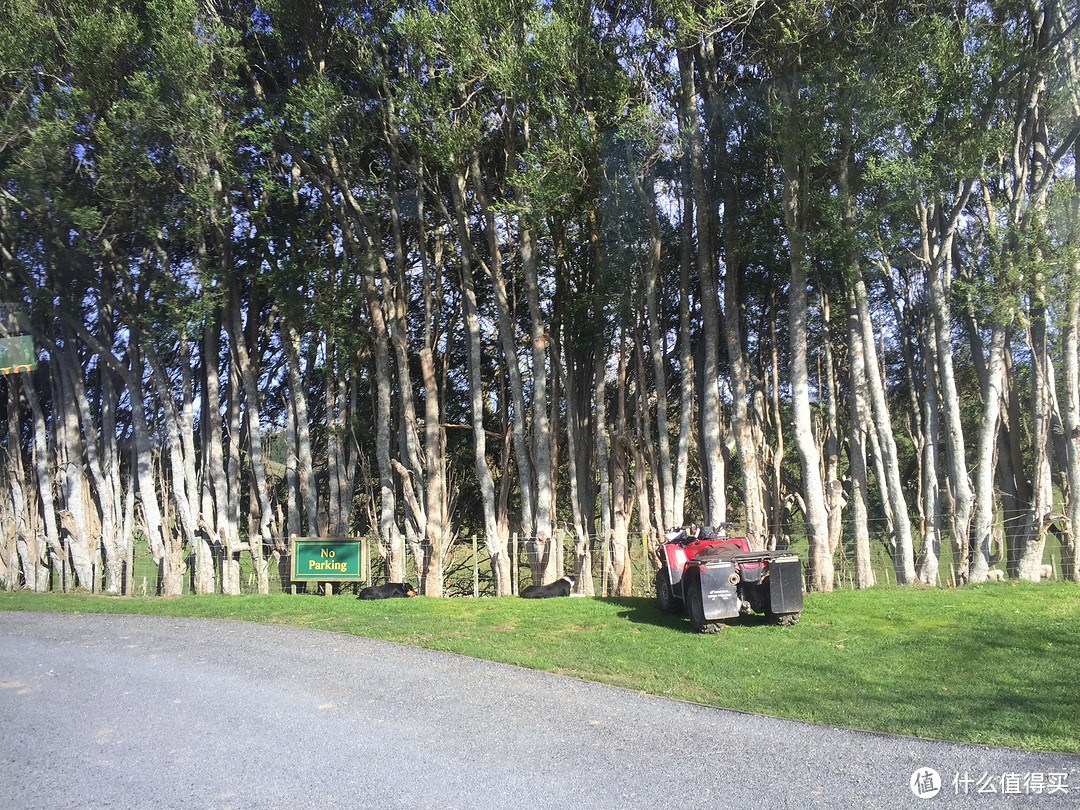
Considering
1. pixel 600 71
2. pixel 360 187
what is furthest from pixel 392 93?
pixel 600 71

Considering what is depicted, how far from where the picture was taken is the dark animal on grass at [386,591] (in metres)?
14.1

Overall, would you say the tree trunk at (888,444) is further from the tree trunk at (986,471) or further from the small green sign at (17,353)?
the small green sign at (17,353)

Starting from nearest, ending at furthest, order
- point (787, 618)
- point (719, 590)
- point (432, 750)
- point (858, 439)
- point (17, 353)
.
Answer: point (432, 750)
point (719, 590)
point (787, 618)
point (858, 439)
point (17, 353)

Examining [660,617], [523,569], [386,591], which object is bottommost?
[523,569]

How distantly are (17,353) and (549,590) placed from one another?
42.6 feet

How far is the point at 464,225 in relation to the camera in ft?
51.3

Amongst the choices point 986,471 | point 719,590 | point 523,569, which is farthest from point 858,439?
point 523,569

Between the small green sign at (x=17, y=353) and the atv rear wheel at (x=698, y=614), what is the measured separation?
50.3ft

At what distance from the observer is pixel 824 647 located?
28.9 ft

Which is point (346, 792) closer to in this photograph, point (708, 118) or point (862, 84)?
point (862, 84)

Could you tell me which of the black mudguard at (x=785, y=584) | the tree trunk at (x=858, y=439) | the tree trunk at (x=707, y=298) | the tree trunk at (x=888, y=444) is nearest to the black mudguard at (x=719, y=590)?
the black mudguard at (x=785, y=584)

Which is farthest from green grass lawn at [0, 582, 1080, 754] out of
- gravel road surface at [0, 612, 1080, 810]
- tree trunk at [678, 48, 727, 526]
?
tree trunk at [678, 48, 727, 526]

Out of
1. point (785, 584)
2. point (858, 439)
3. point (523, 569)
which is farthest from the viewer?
point (523, 569)

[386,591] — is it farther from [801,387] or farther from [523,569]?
[801,387]
